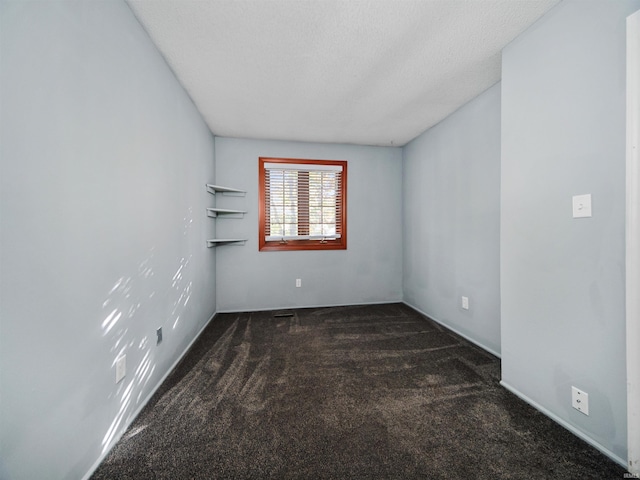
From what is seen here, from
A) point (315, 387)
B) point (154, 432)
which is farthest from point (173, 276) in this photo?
point (315, 387)

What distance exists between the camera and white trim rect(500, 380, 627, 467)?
3.84ft

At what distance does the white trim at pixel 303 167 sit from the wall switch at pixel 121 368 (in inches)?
105

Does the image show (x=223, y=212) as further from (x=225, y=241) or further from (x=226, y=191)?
(x=225, y=241)

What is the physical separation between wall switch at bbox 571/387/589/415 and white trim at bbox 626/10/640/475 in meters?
0.18

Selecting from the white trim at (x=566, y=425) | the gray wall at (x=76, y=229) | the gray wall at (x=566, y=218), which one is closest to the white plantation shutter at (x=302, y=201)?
the gray wall at (x=76, y=229)

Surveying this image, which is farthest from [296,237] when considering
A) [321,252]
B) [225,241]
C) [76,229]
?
[76,229]

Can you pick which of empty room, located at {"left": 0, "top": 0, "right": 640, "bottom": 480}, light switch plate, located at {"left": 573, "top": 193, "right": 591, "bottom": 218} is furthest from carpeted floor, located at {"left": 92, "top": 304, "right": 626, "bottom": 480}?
light switch plate, located at {"left": 573, "top": 193, "right": 591, "bottom": 218}

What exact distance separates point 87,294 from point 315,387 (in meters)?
1.42

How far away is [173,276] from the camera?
1979mm

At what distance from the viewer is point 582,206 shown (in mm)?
1275

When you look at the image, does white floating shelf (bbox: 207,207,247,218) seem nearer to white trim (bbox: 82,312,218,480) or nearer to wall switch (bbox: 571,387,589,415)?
white trim (bbox: 82,312,218,480)

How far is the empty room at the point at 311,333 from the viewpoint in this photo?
93 cm

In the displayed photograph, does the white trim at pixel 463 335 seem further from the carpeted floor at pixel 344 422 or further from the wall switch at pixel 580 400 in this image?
the wall switch at pixel 580 400

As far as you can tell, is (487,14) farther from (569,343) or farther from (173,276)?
(173,276)
